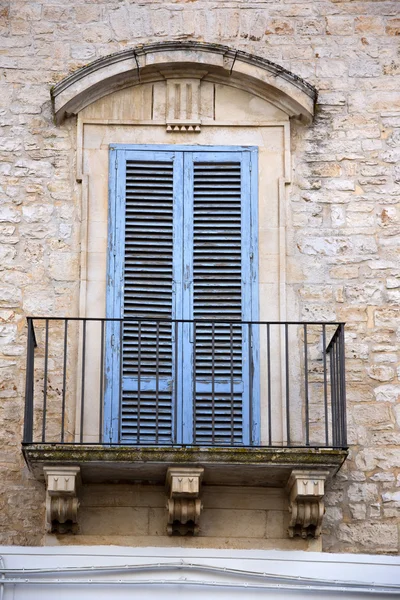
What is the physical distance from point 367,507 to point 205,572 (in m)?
1.35

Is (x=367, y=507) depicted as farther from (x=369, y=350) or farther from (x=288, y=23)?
(x=288, y=23)

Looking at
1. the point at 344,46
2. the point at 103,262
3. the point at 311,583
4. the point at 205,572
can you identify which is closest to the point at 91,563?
A: the point at 205,572

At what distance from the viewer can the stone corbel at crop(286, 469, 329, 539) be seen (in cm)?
1089

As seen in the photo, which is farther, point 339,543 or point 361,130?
point 361,130

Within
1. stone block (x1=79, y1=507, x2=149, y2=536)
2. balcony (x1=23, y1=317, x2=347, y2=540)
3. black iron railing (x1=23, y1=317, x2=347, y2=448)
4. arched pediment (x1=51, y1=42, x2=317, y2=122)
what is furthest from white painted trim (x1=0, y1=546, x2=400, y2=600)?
arched pediment (x1=51, y1=42, x2=317, y2=122)

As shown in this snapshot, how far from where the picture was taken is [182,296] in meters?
11.9

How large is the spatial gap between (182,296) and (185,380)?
716mm

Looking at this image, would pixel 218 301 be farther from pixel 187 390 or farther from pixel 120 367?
pixel 120 367

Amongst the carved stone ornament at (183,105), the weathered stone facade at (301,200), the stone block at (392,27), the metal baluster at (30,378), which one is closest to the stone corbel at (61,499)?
the weathered stone facade at (301,200)

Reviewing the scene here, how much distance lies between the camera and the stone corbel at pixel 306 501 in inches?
429

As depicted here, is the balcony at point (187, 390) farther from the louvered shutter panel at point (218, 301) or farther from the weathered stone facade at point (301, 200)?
the weathered stone facade at point (301, 200)

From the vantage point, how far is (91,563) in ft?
35.9

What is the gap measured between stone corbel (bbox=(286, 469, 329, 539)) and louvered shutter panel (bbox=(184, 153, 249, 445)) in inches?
23.6

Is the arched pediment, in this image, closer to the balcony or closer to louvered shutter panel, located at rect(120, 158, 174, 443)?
louvered shutter panel, located at rect(120, 158, 174, 443)
